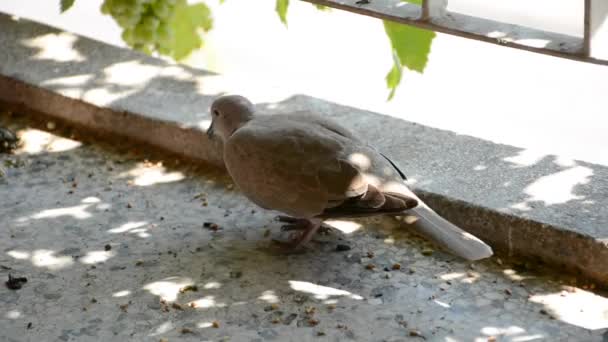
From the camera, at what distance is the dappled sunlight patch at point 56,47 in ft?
16.0

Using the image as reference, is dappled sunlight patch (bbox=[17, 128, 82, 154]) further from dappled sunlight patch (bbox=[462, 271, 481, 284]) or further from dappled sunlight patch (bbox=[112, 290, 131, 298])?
dappled sunlight patch (bbox=[462, 271, 481, 284])

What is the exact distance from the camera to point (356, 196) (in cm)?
346

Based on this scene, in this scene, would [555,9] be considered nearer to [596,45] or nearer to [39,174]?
[596,45]

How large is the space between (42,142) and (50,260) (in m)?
0.94

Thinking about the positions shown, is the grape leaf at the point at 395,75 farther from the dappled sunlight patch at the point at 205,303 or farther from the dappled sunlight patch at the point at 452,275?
the dappled sunlight patch at the point at 205,303

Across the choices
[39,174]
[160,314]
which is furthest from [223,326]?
[39,174]

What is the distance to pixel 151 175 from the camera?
171 inches

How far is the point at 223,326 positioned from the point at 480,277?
3.00 feet

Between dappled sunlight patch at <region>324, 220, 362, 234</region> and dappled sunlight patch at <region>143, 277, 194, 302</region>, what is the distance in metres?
0.63

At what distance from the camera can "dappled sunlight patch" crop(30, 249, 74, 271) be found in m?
3.73

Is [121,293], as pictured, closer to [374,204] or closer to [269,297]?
[269,297]

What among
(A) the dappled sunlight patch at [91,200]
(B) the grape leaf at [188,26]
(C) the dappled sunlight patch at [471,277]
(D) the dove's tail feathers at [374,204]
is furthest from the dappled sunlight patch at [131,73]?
(C) the dappled sunlight patch at [471,277]

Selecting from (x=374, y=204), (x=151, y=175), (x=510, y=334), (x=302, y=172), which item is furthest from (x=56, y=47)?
(x=510, y=334)

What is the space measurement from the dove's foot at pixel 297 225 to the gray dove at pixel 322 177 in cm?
20
